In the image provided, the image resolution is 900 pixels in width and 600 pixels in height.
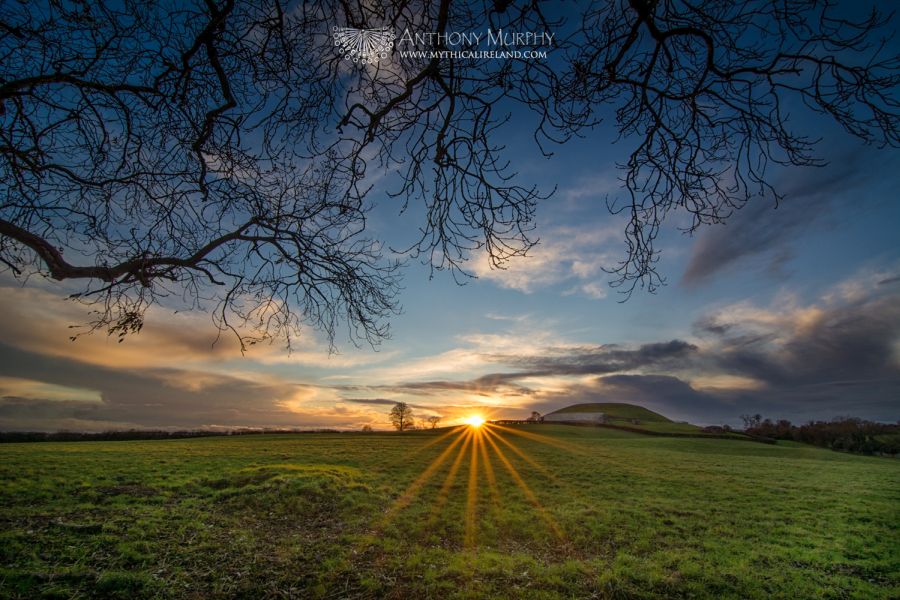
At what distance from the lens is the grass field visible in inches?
278

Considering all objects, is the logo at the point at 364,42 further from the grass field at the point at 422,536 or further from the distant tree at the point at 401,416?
the distant tree at the point at 401,416

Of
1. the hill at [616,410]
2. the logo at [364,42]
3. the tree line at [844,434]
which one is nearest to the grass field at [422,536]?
the logo at [364,42]

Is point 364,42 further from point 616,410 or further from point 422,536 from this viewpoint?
point 616,410

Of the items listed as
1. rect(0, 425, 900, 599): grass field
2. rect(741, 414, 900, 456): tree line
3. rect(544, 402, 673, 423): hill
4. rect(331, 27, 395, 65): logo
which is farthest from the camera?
rect(544, 402, 673, 423): hill

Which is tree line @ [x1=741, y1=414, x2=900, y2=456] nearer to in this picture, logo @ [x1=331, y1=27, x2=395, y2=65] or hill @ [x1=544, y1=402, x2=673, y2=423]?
hill @ [x1=544, y1=402, x2=673, y2=423]

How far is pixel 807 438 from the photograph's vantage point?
206ft

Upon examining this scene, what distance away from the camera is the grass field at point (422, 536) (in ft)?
23.2

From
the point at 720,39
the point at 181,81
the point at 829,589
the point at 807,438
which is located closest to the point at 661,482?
the point at 829,589

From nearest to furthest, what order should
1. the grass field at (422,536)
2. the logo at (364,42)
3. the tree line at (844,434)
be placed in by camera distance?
the logo at (364,42), the grass field at (422,536), the tree line at (844,434)

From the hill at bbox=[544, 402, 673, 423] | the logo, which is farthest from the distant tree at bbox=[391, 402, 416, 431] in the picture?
the logo

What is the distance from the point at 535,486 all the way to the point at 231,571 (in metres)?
15.5

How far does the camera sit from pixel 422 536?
Answer: 1119cm

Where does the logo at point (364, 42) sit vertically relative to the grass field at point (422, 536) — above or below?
above

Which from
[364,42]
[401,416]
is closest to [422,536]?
[364,42]
